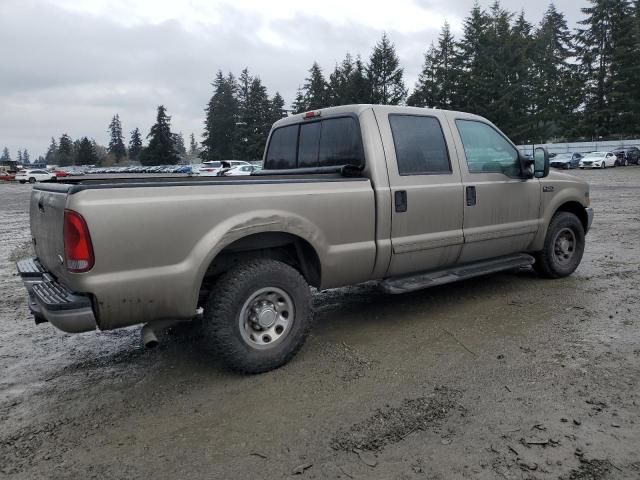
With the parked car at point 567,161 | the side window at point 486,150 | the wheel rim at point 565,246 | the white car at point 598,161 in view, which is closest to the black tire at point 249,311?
the side window at point 486,150

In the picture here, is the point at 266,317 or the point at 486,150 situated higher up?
the point at 486,150

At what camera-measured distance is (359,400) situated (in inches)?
130

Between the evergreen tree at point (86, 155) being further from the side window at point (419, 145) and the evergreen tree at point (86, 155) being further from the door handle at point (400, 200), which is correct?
the door handle at point (400, 200)

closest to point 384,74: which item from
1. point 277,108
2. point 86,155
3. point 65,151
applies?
point 277,108

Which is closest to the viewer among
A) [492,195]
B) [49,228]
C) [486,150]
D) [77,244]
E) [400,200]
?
[77,244]

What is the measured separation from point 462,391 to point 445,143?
8.43ft

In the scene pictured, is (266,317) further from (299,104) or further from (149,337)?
(299,104)

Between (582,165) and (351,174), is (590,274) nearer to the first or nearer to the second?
(351,174)

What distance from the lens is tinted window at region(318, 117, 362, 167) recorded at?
452cm

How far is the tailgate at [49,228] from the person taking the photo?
319 centimetres

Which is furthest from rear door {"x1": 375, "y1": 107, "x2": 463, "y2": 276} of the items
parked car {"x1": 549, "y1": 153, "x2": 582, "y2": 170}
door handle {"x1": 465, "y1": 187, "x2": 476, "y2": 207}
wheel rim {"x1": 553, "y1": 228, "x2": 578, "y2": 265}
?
parked car {"x1": 549, "y1": 153, "x2": 582, "y2": 170}

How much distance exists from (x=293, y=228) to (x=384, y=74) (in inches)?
2715

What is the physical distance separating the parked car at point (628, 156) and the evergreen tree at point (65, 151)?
10304 cm

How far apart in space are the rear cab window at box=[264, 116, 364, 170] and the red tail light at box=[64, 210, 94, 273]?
93.7 inches
